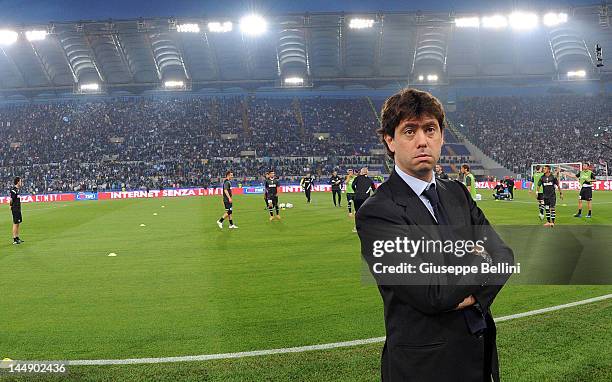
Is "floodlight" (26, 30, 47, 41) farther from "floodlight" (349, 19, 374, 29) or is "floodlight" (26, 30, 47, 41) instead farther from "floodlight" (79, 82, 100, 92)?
"floodlight" (349, 19, 374, 29)

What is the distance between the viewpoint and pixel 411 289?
1984 millimetres

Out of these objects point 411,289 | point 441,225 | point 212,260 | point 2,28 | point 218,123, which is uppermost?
point 2,28

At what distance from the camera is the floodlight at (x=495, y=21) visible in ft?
147

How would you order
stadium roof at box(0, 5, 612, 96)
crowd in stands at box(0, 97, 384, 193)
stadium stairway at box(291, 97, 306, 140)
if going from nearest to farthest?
stadium roof at box(0, 5, 612, 96) → crowd in stands at box(0, 97, 384, 193) → stadium stairway at box(291, 97, 306, 140)

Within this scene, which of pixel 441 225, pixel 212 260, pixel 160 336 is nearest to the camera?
pixel 441 225

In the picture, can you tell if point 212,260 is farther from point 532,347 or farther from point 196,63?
point 196,63

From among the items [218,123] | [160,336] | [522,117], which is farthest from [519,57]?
[160,336]

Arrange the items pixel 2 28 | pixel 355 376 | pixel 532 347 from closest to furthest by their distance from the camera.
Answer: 1. pixel 355 376
2. pixel 532 347
3. pixel 2 28

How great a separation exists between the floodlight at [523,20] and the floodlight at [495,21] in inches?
27.5

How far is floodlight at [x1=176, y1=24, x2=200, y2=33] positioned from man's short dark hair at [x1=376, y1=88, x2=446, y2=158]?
45.7m

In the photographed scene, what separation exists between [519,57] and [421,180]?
192 ft

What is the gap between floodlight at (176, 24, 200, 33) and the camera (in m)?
44.1

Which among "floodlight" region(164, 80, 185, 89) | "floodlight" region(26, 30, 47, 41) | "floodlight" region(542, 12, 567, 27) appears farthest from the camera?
"floodlight" region(164, 80, 185, 89)

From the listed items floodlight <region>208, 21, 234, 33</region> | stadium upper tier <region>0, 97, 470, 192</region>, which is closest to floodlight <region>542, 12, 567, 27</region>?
stadium upper tier <region>0, 97, 470, 192</region>
